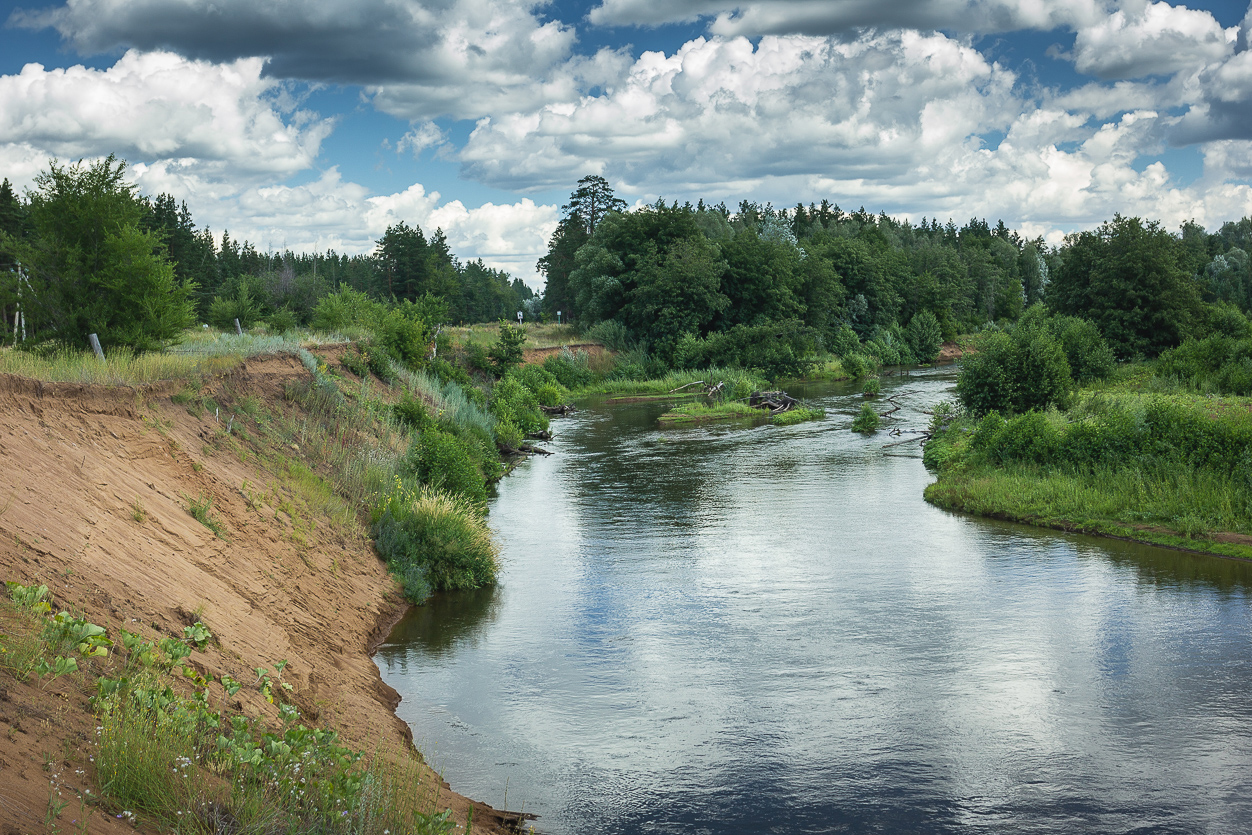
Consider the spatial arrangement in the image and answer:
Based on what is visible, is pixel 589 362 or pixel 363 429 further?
pixel 589 362

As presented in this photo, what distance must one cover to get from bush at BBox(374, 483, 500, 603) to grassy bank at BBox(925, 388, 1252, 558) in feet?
47.8

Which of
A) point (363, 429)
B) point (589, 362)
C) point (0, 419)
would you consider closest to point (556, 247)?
point (589, 362)

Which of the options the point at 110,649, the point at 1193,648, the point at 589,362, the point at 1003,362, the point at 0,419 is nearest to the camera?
the point at 110,649

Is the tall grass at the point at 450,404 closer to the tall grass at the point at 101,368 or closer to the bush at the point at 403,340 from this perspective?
the bush at the point at 403,340

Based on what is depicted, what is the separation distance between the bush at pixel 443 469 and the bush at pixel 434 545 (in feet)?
12.3

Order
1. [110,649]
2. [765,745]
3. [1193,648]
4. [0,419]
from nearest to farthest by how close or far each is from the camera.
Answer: [110,649]
[765,745]
[0,419]
[1193,648]

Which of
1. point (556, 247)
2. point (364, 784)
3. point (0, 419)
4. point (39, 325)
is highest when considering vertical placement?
point (556, 247)

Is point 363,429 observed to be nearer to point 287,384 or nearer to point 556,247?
point 287,384

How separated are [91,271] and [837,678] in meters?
22.2

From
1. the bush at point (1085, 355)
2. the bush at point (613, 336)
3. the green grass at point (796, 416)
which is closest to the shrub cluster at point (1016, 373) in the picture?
the bush at point (1085, 355)

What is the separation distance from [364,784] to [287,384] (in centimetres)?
2033

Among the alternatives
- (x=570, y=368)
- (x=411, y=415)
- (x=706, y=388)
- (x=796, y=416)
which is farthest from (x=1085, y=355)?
(x=570, y=368)

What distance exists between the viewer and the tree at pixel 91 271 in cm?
2436

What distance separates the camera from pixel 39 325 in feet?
82.9
